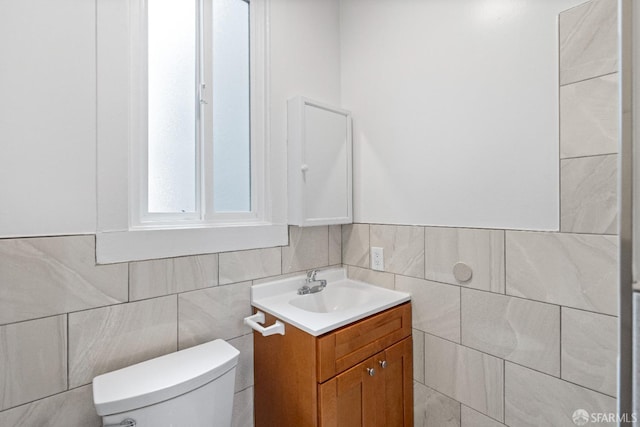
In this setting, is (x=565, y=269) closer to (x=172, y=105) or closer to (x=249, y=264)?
(x=249, y=264)

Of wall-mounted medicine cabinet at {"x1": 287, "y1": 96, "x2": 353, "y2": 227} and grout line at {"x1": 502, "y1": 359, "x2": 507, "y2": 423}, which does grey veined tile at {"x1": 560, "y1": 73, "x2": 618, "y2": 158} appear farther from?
wall-mounted medicine cabinet at {"x1": 287, "y1": 96, "x2": 353, "y2": 227}

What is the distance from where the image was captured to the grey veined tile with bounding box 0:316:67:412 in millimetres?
876

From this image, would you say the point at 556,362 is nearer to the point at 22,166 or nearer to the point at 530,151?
the point at 530,151

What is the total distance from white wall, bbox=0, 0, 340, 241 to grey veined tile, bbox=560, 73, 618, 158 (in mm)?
1612

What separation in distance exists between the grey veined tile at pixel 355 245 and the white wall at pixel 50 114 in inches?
47.0

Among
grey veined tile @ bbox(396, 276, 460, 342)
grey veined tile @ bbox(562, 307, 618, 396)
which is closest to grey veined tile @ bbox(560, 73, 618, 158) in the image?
grey veined tile @ bbox(562, 307, 618, 396)

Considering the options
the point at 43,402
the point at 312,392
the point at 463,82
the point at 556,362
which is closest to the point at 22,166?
the point at 43,402

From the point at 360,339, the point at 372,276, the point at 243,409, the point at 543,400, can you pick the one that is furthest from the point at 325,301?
the point at 543,400

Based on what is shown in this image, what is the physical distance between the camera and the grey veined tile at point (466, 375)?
117 centimetres

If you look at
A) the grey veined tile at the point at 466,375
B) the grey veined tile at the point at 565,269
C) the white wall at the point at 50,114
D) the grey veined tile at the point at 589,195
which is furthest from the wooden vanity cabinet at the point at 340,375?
the white wall at the point at 50,114

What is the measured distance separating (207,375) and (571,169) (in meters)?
1.45

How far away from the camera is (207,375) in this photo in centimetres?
100

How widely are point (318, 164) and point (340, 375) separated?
102 centimetres

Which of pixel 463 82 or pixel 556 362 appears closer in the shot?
pixel 556 362
